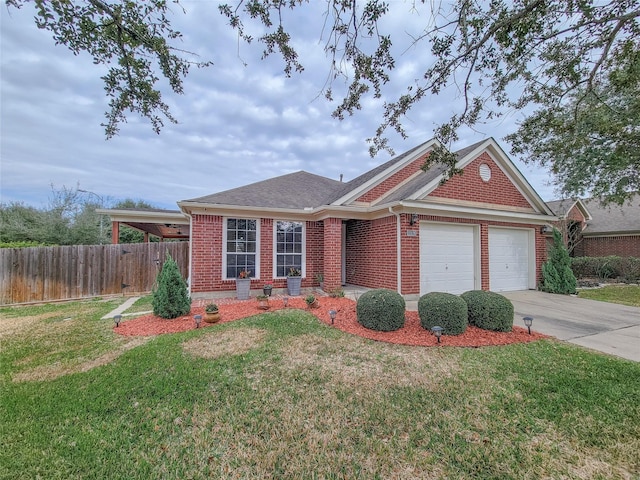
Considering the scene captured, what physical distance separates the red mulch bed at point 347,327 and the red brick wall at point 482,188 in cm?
504

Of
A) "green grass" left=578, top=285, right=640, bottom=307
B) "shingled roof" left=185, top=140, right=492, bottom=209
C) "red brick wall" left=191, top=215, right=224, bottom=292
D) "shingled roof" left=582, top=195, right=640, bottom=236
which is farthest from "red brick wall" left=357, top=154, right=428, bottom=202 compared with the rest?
"shingled roof" left=582, top=195, right=640, bottom=236

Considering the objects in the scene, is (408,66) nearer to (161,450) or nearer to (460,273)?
(161,450)

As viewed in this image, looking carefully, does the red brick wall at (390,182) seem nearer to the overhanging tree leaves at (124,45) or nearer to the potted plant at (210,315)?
the potted plant at (210,315)

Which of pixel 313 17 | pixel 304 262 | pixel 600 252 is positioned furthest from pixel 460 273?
pixel 600 252

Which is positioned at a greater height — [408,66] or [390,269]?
[408,66]

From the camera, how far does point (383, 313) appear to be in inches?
230

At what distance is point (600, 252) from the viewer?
19.0m

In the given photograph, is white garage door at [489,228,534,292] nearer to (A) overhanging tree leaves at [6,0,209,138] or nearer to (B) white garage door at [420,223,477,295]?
(B) white garage door at [420,223,477,295]

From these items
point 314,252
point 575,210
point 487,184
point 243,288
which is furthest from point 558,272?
point 575,210

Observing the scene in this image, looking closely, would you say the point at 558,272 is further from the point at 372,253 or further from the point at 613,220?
the point at 613,220

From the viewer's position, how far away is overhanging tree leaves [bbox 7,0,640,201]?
3.71 meters

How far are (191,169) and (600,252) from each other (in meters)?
27.3

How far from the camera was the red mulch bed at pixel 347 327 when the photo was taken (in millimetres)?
5328

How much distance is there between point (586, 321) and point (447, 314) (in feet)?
13.4
